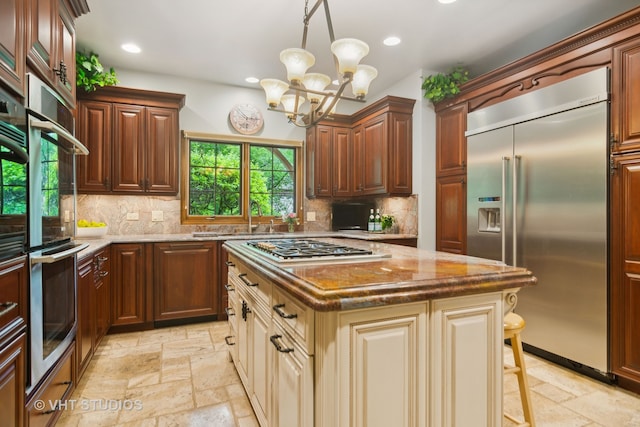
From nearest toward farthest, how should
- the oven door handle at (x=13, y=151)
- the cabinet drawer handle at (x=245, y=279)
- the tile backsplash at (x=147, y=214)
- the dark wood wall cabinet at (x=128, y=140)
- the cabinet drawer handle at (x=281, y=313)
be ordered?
the oven door handle at (x=13, y=151) → the cabinet drawer handle at (x=281, y=313) → the cabinet drawer handle at (x=245, y=279) → the dark wood wall cabinet at (x=128, y=140) → the tile backsplash at (x=147, y=214)

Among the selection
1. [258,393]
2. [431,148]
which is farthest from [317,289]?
[431,148]

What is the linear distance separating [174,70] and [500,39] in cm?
344

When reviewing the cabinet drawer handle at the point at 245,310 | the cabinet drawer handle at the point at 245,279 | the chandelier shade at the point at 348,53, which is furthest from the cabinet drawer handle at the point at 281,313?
the chandelier shade at the point at 348,53

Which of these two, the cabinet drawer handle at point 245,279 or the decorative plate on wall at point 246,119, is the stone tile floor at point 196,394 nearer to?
the cabinet drawer handle at point 245,279

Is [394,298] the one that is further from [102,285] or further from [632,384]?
[102,285]

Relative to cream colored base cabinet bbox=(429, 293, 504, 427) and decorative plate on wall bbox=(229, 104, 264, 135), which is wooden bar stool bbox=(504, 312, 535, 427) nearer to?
cream colored base cabinet bbox=(429, 293, 504, 427)

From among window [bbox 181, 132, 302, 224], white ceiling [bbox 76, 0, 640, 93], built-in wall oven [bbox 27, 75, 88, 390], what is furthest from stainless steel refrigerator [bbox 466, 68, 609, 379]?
built-in wall oven [bbox 27, 75, 88, 390]

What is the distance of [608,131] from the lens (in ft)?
7.54

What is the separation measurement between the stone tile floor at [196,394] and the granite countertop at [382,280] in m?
1.08

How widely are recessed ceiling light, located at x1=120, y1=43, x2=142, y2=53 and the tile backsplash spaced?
154 centimetres

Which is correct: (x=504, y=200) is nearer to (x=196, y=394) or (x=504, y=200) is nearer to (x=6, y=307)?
(x=196, y=394)

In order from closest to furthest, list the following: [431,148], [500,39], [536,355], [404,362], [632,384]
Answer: [404,362], [632,384], [536,355], [500,39], [431,148]

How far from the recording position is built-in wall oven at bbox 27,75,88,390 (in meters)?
1.46

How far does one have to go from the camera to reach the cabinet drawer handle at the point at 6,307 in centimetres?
119
